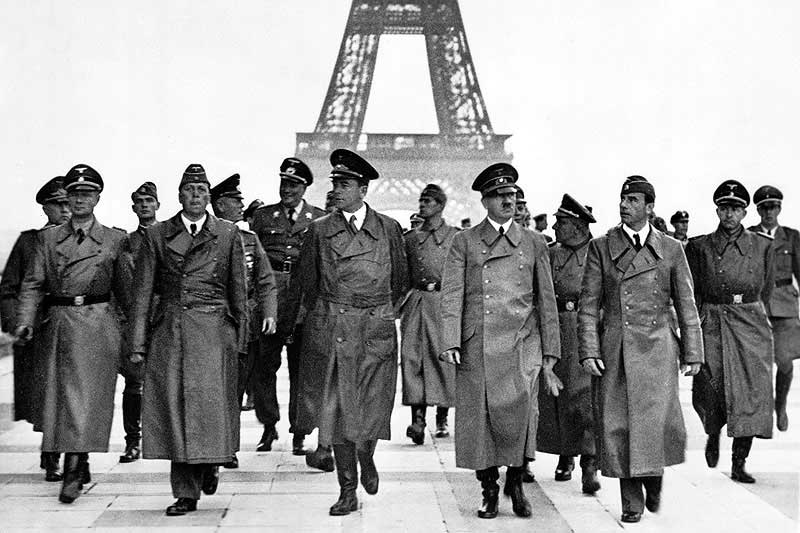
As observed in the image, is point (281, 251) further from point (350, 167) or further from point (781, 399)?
point (781, 399)

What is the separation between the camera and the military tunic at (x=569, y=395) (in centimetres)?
571

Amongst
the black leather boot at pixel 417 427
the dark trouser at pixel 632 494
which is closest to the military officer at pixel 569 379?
the dark trouser at pixel 632 494

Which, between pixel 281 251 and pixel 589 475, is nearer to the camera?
pixel 589 475

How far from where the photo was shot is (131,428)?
638cm

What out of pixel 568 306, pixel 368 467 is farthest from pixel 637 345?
pixel 368 467

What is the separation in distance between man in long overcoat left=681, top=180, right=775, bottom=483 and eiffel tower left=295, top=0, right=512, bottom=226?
2051cm

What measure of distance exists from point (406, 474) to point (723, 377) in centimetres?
197

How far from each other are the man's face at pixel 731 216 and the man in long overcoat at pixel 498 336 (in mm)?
1487

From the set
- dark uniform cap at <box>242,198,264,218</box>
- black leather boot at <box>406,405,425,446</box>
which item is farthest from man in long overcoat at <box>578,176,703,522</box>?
dark uniform cap at <box>242,198,264,218</box>

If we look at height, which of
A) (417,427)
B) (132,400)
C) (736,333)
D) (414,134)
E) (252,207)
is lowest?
(417,427)

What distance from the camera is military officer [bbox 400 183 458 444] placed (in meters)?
7.14

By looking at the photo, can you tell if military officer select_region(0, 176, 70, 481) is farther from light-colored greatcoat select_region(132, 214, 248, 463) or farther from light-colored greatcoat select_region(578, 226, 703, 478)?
light-colored greatcoat select_region(578, 226, 703, 478)

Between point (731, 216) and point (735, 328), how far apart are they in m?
0.66

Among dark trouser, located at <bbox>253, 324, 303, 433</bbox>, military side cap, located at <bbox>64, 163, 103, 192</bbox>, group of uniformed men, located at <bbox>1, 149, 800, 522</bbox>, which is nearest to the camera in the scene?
group of uniformed men, located at <bbox>1, 149, 800, 522</bbox>
